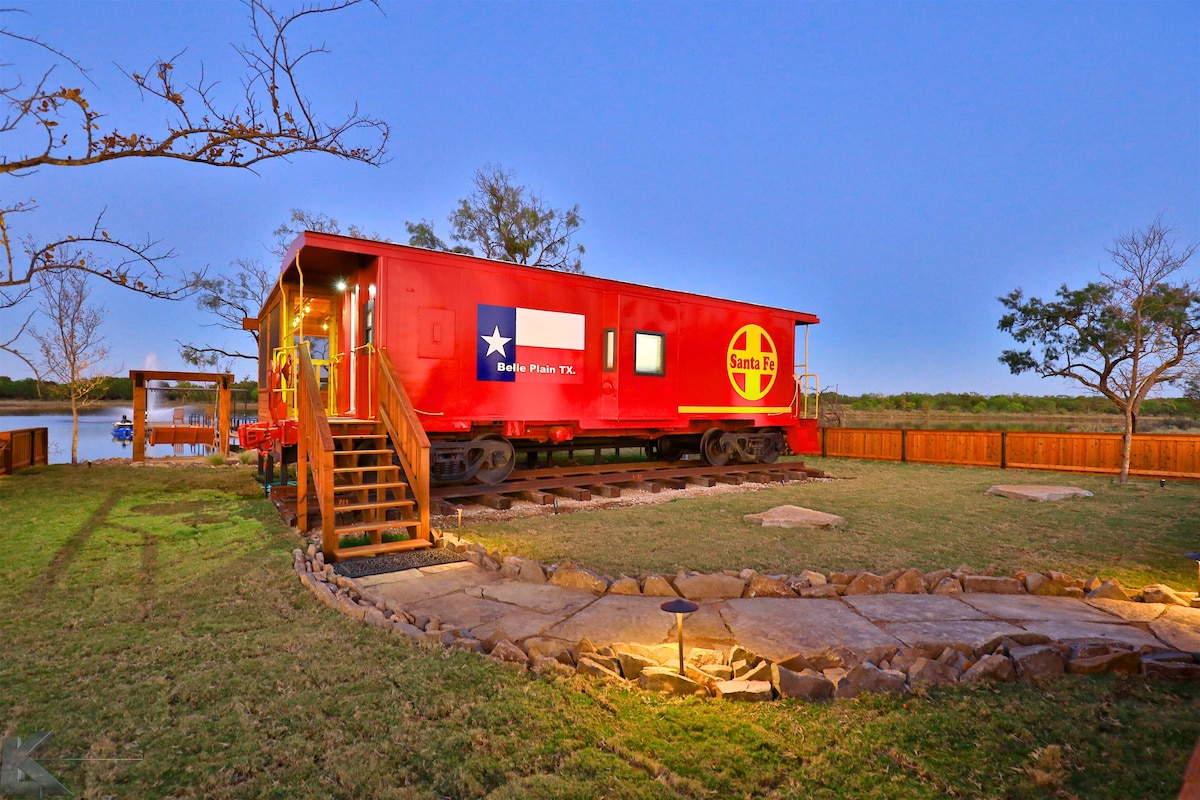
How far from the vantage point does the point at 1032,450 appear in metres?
13.4

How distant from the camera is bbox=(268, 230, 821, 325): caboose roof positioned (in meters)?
6.81

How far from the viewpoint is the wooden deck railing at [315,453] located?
4922 mm

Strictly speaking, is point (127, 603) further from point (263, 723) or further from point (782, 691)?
point (782, 691)

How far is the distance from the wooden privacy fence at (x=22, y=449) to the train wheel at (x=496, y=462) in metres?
9.88

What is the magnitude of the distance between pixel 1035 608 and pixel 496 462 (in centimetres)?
662

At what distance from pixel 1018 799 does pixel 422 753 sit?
6.54 ft

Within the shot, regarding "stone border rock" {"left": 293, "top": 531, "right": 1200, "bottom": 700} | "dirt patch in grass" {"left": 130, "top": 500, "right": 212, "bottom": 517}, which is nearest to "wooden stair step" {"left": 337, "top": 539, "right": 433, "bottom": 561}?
"stone border rock" {"left": 293, "top": 531, "right": 1200, "bottom": 700}

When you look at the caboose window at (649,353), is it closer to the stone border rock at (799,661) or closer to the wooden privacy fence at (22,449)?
the stone border rock at (799,661)

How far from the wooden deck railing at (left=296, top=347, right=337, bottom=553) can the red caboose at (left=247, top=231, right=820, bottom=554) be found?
14cm

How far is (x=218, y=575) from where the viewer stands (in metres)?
4.54

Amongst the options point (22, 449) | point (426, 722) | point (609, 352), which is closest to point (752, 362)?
point (609, 352)

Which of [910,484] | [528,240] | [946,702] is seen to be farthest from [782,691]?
[528,240]

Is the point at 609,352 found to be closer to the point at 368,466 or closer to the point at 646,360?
the point at 646,360

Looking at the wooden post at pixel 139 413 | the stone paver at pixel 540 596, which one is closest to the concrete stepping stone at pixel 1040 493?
the stone paver at pixel 540 596
